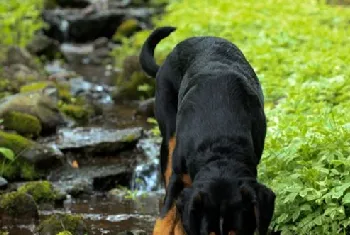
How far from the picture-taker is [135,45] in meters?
15.9

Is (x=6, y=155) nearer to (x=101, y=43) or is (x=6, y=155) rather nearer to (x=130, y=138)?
(x=130, y=138)

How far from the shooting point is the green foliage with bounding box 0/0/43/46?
14.1 meters

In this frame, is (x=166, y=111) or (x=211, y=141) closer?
(x=211, y=141)

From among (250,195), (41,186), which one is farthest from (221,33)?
(250,195)

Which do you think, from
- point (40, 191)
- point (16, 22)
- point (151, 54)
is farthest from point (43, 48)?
point (151, 54)

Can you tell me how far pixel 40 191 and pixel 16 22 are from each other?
7937 mm

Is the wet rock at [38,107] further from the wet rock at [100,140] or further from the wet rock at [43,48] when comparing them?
the wet rock at [43,48]

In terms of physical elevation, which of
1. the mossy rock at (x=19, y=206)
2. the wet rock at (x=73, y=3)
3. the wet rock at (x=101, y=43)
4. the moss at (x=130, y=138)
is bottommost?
the wet rock at (x=73, y=3)

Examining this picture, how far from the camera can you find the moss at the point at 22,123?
31.3 ft

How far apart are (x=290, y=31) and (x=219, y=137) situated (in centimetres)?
873

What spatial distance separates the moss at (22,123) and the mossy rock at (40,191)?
219 centimetres

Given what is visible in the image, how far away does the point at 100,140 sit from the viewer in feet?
30.6

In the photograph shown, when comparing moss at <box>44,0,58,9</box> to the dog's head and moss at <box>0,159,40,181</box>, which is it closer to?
moss at <box>0,159,40,181</box>

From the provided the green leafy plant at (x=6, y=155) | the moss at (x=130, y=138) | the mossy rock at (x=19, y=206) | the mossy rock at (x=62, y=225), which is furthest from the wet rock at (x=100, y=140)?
the mossy rock at (x=62, y=225)
